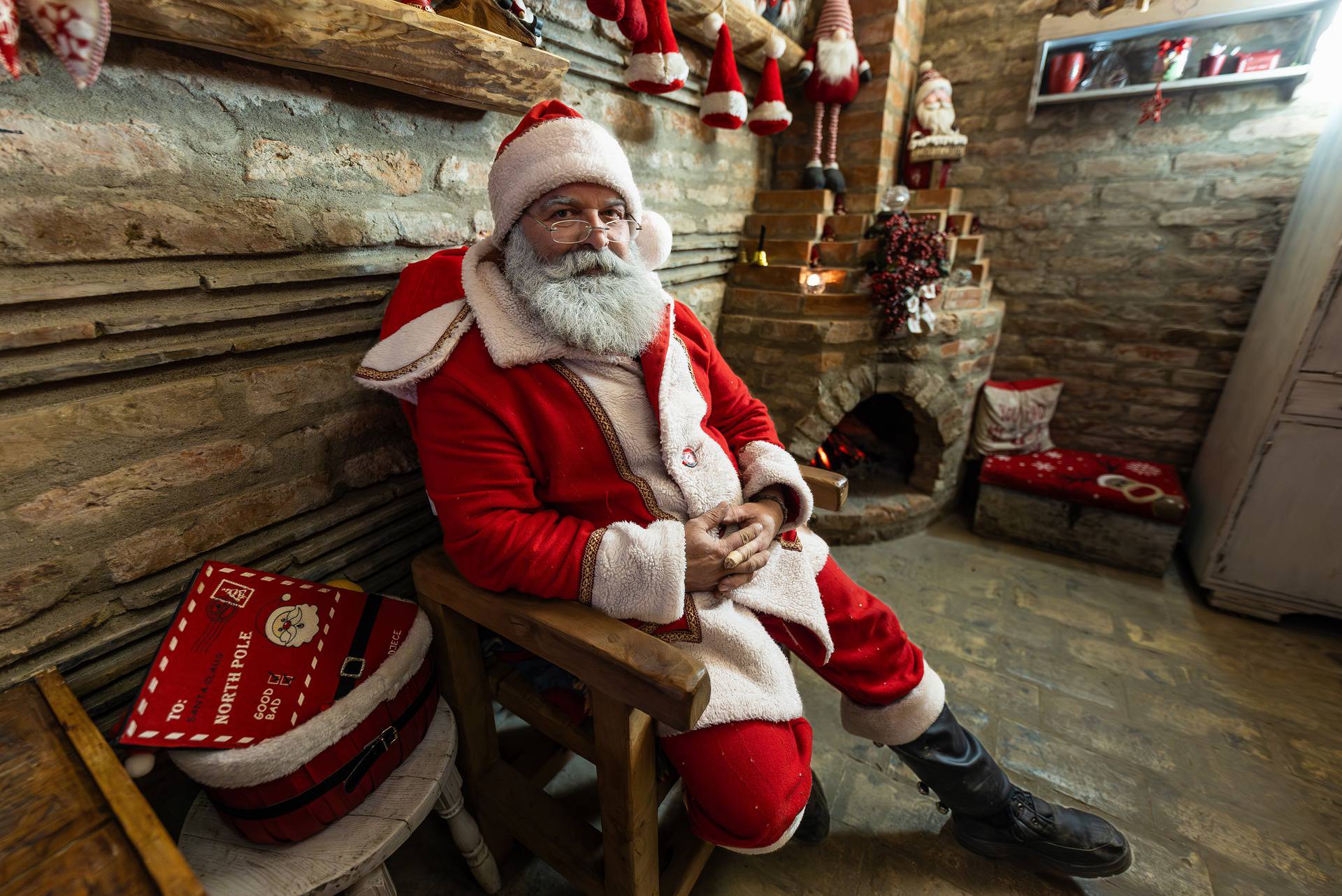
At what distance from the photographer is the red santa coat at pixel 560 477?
39.8 inches

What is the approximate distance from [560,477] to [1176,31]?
362 centimetres

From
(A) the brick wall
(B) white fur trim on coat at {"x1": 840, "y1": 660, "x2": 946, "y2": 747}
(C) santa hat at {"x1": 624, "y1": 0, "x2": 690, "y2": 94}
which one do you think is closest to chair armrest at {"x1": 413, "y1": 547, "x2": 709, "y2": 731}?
(B) white fur trim on coat at {"x1": 840, "y1": 660, "x2": 946, "y2": 747}

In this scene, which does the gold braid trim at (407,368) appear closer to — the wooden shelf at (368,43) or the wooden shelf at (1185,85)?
the wooden shelf at (368,43)

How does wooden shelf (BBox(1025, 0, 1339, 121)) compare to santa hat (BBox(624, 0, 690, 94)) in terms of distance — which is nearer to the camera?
santa hat (BBox(624, 0, 690, 94))

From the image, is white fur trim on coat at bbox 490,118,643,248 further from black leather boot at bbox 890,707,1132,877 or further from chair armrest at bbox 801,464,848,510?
black leather boot at bbox 890,707,1132,877

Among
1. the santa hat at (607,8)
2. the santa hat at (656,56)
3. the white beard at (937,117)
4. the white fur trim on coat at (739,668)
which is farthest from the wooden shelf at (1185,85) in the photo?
the white fur trim on coat at (739,668)

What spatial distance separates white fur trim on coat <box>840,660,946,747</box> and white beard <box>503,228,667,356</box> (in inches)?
40.5

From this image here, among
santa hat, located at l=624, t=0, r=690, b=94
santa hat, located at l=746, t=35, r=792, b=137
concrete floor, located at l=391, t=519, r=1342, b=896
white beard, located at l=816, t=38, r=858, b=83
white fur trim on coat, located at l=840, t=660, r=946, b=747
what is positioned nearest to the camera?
white fur trim on coat, located at l=840, t=660, r=946, b=747

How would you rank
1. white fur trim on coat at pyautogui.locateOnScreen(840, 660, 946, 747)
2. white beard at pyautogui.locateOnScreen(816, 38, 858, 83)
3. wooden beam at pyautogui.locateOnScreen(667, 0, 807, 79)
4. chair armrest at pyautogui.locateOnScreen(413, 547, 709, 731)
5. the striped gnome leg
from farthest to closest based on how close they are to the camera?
the striped gnome leg
white beard at pyautogui.locateOnScreen(816, 38, 858, 83)
wooden beam at pyautogui.locateOnScreen(667, 0, 807, 79)
white fur trim on coat at pyautogui.locateOnScreen(840, 660, 946, 747)
chair armrest at pyautogui.locateOnScreen(413, 547, 709, 731)

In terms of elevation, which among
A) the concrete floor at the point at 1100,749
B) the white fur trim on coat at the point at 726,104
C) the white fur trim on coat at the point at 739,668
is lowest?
the concrete floor at the point at 1100,749

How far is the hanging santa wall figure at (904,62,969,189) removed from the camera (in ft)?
9.52

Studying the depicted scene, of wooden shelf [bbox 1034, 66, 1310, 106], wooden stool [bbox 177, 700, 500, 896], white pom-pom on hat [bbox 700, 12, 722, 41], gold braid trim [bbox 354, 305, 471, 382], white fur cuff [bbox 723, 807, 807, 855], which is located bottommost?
white fur cuff [bbox 723, 807, 807, 855]

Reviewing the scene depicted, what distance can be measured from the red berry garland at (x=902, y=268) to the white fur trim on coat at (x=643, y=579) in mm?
2024

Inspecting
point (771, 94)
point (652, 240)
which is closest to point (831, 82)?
point (771, 94)
